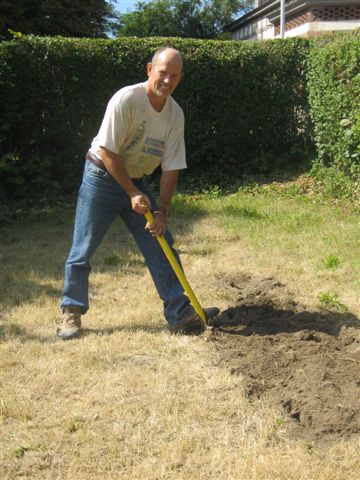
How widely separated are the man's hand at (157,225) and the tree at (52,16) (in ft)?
42.6

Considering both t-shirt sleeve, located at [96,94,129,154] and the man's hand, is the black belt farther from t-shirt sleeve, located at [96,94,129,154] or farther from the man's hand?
the man's hand

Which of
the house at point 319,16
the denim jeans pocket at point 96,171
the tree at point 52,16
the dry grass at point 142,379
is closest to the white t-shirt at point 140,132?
the denim jeans pocket at point 96,171

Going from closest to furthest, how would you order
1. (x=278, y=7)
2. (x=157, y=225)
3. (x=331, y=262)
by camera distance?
(x=157, y=225) → (x=331, y=262) → (x=278, y=7)

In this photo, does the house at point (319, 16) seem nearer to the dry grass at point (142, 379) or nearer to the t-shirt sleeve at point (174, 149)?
the dry grass at point (142, 379)

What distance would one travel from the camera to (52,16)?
17.9 meters

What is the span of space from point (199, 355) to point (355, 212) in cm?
465

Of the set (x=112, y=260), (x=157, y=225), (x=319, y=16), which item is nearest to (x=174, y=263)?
(x=157, y=225)

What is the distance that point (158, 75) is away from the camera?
4102mm

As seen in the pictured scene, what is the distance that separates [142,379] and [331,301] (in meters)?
1.95

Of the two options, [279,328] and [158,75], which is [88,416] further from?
[158,75]

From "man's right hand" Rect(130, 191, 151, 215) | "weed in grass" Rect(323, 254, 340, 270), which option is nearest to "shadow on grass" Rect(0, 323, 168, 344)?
"man's right hand" Rect(130, 191, 151, 215)

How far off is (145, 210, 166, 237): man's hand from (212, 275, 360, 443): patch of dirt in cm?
83

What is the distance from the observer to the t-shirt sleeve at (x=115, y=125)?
4.11m

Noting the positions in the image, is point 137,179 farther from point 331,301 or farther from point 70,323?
point 331,301
